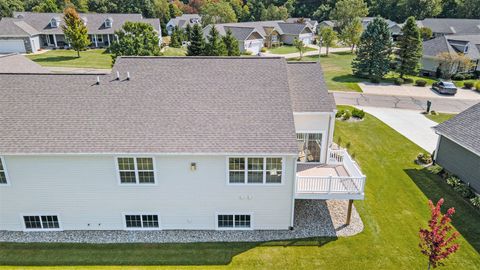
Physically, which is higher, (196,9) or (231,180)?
(196,9)

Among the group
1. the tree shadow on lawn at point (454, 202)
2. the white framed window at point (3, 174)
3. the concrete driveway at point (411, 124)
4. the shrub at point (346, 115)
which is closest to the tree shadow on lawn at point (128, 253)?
the white framed window at point (3, 174)

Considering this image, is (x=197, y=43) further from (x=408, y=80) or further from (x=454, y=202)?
(x=454, y=202)

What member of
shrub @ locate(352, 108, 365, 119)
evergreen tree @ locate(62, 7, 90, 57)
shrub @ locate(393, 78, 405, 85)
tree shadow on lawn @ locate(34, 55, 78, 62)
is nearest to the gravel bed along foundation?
shrub @ locate(352, 108, 365, 119)

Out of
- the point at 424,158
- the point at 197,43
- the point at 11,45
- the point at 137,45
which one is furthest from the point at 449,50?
the point at 11,45

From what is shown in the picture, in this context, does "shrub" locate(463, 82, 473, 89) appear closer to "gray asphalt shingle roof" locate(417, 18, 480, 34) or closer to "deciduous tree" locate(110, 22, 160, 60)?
"gray asphalt shingle roof" locate(417, 18, 480, 34)

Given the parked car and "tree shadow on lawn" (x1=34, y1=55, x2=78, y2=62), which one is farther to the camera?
"tree shadow on lawn" (x1=34, y1=55, x2=78, y2=62)

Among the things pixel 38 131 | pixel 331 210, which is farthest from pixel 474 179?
pixel 38 131

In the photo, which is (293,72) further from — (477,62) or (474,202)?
(477,62)
